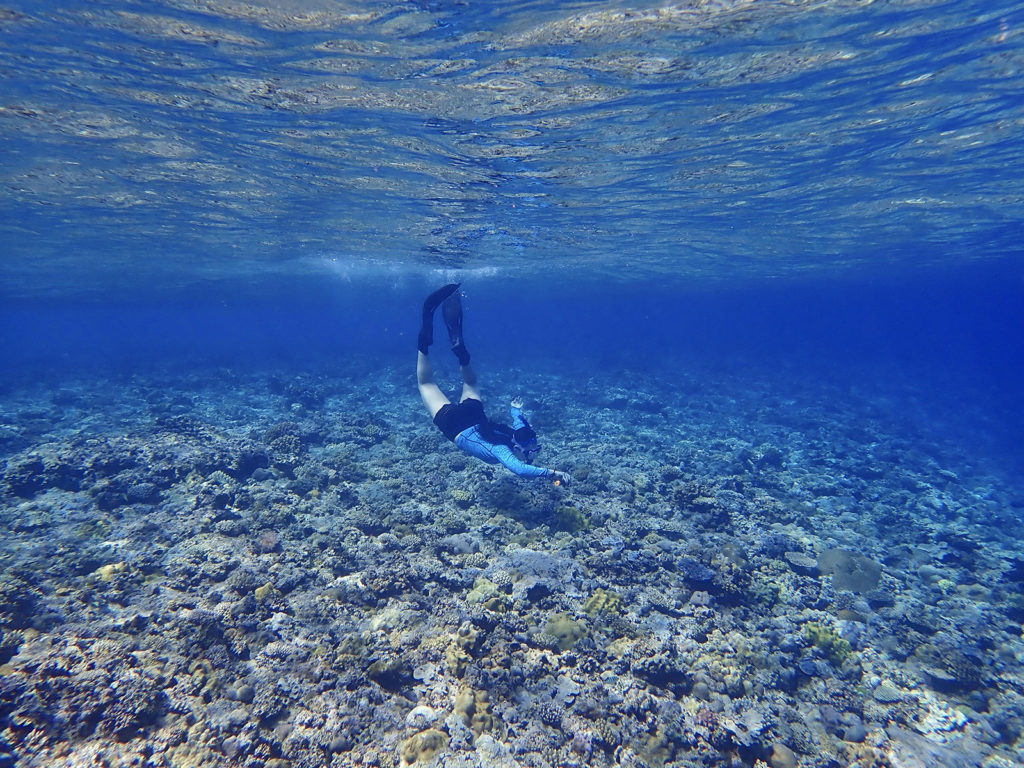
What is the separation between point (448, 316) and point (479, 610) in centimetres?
761

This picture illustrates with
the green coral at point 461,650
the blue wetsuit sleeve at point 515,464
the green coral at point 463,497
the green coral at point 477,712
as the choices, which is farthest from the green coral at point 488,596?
the green coral at point 463,497

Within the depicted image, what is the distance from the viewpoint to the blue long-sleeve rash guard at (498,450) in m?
9.54

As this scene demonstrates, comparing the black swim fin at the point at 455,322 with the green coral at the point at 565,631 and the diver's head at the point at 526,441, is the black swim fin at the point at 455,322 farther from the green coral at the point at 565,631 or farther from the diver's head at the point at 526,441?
the green coral at the point at 565,631

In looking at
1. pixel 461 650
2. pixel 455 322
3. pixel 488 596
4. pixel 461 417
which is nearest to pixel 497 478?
pixel 461 417

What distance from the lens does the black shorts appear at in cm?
1136

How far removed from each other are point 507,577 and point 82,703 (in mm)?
5336

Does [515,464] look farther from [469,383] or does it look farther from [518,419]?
[469,383]

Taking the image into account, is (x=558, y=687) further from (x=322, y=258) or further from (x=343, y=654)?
(x=322, y=258)

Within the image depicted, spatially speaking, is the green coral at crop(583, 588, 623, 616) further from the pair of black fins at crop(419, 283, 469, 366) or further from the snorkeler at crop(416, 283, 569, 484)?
the pair of black fins at crop(419, 283, 469, 366)

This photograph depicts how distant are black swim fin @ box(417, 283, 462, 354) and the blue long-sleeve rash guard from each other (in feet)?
8.45

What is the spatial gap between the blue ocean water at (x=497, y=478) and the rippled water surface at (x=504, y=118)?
99mm

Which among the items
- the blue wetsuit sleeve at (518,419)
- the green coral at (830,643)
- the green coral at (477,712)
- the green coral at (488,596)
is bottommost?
the green coral at (830,643)

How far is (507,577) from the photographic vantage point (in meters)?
8.18

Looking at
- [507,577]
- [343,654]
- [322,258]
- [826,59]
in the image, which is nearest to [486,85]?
[826,59]
